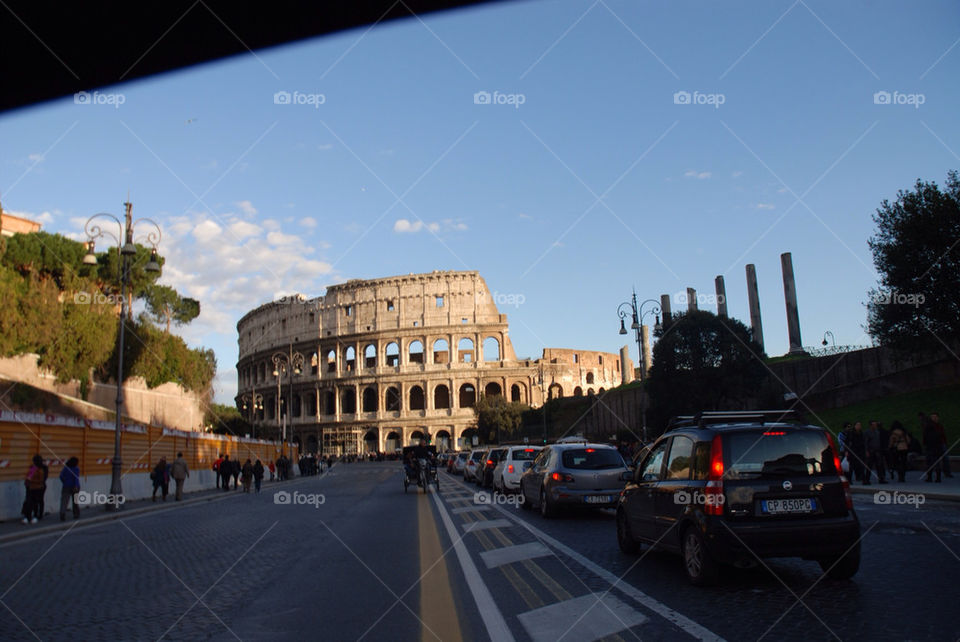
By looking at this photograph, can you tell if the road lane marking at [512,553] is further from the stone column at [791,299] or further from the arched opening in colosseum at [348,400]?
the arched opening in colosseum at [348,400]

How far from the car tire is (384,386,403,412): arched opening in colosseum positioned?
8769 centimetres

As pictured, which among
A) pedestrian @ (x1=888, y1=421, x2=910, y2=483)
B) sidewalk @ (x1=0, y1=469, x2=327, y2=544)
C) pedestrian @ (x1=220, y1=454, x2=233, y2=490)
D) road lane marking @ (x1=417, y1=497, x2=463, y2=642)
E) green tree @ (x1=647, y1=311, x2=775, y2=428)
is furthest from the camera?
green tree @ (x1=647, y1=311, x2=775, y2=428)

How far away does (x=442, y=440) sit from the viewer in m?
91.3

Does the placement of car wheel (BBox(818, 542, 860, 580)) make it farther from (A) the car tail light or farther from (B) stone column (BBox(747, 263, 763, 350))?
(B) stone column (BBox(747, 263, 763, 350))

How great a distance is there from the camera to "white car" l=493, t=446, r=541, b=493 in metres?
21.1

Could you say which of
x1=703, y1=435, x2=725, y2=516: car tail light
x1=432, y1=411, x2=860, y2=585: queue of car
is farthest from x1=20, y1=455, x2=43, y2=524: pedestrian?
x1=703, y1=435, x2=725, y2=516: car tail light

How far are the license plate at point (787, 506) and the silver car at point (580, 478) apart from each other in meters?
6.97

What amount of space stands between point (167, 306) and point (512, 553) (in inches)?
2080

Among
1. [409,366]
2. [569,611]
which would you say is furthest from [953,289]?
[409,366]

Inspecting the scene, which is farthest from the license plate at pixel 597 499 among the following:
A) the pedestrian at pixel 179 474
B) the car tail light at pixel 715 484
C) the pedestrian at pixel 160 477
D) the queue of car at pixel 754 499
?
the pedestrian at pixel 160 477

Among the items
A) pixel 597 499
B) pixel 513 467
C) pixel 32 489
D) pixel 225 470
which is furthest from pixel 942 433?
pixel 225 470

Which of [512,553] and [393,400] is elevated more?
[393,400]

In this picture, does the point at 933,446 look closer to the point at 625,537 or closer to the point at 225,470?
the point at 625,537

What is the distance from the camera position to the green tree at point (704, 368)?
43.4 metres
